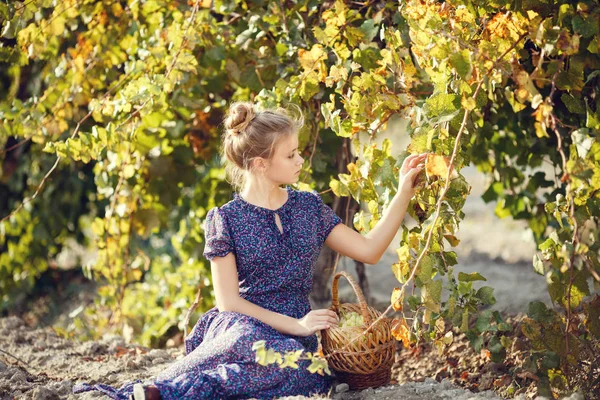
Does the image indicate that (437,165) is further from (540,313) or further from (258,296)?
(258,296)

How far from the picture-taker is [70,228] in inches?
199

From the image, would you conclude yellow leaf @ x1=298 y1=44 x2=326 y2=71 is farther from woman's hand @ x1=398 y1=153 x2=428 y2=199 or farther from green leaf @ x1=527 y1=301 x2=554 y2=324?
green leaf @ x1=527 y1=301 x2=554 y2=324

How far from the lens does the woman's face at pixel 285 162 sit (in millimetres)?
2459

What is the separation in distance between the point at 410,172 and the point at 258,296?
64 centimetres

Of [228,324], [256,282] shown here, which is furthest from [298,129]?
[228,324]

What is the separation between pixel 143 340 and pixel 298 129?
66.3 inches

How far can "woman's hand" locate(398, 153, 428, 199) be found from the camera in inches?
87.6

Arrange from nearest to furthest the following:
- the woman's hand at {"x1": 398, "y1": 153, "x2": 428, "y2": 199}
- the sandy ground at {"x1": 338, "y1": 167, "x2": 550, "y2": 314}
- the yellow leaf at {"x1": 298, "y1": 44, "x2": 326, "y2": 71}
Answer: the woman's hand at {"x1": 398, "y1": 153, "x2": 428, "y2": 199} < the yellow leaf at {"x1": 298, "y1": 44, "x2": 326, "y2": 71} < the sandy ground at {"x1": 338, "y1": 167, "x2": 550, "y2": 314}

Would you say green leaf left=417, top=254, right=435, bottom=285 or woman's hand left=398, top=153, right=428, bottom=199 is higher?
woman's hand left=398, top=153, right=428, bottom=199

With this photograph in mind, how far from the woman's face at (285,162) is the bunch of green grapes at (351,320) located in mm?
457

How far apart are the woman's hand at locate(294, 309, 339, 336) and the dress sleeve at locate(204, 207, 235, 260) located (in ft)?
1.07

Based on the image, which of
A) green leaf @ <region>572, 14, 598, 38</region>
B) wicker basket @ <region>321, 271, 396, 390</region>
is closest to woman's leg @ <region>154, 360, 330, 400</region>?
wicker basket @ <region>321, 271, 396, 390</region>

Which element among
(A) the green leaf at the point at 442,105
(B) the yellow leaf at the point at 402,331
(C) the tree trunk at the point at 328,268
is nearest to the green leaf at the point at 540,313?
(B) the yellow leaf at the point at 402,331

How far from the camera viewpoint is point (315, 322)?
2316 mm
